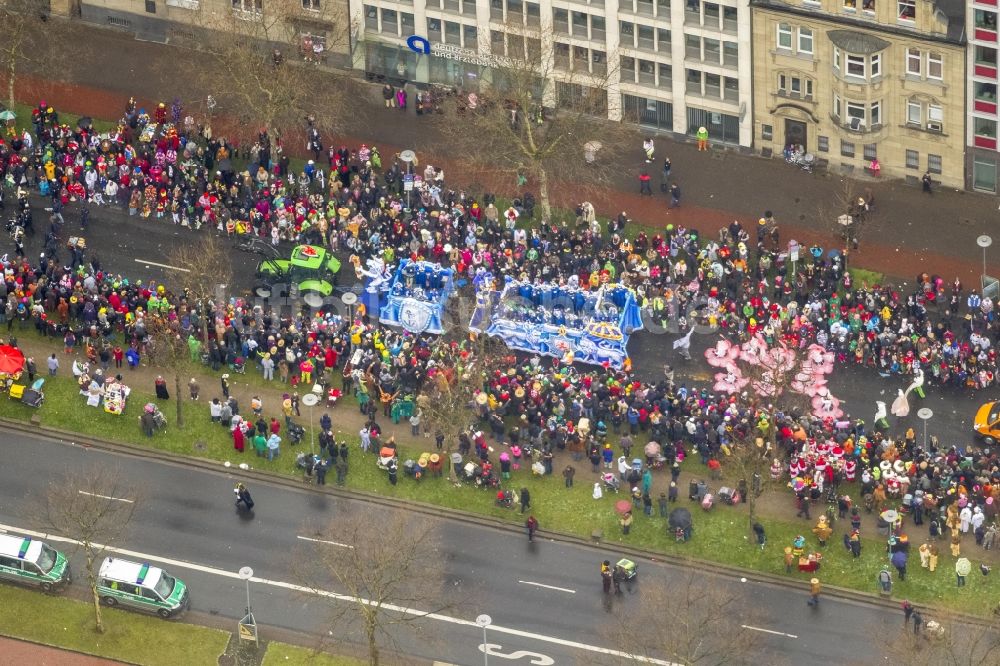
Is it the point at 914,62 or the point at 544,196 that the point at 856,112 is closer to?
the point at 914,62

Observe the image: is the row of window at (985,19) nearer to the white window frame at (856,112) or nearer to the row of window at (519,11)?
the white window frame at (856,112)

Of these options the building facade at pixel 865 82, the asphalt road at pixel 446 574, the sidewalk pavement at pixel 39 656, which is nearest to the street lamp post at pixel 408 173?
the building facade at pixel 865 82

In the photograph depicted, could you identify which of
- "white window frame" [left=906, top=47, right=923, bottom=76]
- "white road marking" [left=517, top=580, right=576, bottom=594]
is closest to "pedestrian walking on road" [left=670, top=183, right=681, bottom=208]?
"white window frame" [left=906, top=47, right=923, bottom=76]

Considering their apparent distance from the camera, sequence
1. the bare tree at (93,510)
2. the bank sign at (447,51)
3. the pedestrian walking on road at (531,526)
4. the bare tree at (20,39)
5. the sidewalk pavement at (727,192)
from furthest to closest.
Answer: the bank sign at (447,51)
the bare tree at (20,39)
the sidewalk pavement at (727,192)
the pedestrian walking on road at (531,526)
the bare tree at (93,510)

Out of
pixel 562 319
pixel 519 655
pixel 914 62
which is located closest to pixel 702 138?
pixel 914 62

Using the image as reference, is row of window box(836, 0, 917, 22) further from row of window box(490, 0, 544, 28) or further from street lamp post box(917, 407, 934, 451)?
street lamp post box(917, 407, 934, 451)

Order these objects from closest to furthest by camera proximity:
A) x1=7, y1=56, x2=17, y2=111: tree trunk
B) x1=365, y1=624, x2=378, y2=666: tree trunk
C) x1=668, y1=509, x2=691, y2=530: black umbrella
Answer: x1=365, y1=624, x2=378, y2=666: tree trunk, x1=668, y1=509, x2=691, y2=530: black umbrella, x1=7, y1=56, x2=17, y2=111: tree trunk

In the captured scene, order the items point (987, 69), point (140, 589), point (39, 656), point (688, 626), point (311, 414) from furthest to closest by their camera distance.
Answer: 1. point (987, 69)
2. point (311, 414)
3. point (140, 589)
4. point (39, 656)
5. point (688, 626)
